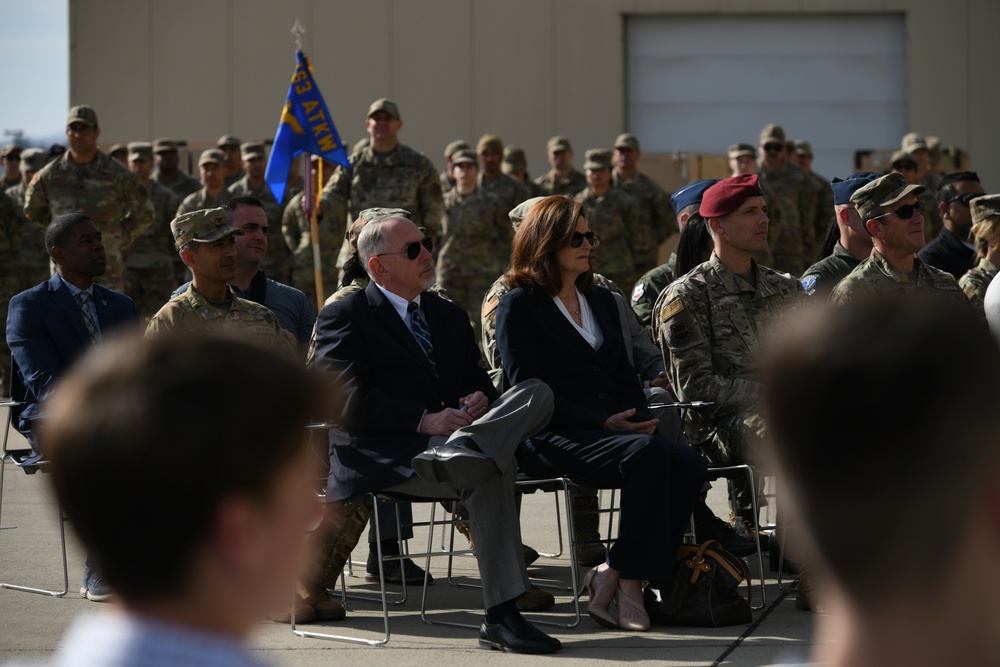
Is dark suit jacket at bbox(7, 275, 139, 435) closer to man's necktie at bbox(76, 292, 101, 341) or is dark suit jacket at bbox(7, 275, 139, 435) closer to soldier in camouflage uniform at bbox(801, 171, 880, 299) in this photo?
man's necktie at bbox(76, 292, 101, 341)

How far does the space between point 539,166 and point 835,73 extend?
4874mm

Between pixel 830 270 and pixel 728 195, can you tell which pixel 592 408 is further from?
pixel 830 270

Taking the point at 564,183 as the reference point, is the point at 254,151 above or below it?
above

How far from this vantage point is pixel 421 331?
5.67m

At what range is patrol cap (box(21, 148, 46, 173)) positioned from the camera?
49.6ft

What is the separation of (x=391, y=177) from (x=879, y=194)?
578 cm

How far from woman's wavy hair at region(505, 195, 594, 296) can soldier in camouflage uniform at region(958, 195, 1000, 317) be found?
2.56m

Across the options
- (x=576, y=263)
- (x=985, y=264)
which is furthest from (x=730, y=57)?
(x=576, y=263)

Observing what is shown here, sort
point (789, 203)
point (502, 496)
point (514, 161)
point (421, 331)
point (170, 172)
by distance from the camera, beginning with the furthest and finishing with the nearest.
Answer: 1. point (514, 161)
2. point (789, 203)
3. point (170, 172)
4. point (421, 331)
5. point (502, 496)

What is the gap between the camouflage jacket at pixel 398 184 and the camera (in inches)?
450

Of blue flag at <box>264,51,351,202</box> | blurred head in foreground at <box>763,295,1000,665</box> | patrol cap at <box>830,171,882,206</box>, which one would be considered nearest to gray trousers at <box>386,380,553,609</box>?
patrol cap at <box>830,171,882,206</box>

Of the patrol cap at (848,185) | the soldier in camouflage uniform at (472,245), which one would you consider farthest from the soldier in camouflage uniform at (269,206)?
the patrol cap at (848,185)

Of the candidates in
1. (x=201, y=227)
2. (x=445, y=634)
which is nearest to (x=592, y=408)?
(x=445, y=634)

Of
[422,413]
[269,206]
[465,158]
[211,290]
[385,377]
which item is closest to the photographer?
[422,413]
